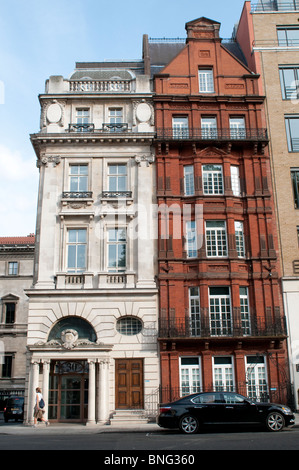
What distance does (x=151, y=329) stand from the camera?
82.2 feet

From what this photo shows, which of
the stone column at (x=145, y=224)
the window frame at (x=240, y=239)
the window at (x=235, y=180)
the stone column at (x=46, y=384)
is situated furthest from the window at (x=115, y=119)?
the stone column at (x=46, y=384)

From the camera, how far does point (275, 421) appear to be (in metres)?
17.3

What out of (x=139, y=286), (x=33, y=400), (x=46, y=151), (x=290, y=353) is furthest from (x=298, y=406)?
(x=46, y=151)

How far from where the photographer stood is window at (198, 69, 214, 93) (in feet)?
98.5

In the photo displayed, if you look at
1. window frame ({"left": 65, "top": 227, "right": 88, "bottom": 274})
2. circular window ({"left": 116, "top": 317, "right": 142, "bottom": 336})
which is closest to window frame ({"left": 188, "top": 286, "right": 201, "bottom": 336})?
circular window ({"left": 116, "top": 317, "right": 142, "bottom": 336})

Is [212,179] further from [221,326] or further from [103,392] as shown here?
[103,392]

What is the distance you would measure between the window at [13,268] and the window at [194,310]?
2942cm

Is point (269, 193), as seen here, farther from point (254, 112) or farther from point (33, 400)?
point (33, 400)

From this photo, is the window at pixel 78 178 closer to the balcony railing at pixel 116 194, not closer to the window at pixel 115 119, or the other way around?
the balcony railing at pixel 116 194

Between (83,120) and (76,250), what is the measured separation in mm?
8027

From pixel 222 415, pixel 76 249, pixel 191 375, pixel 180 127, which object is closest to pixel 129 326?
pixel 191 375

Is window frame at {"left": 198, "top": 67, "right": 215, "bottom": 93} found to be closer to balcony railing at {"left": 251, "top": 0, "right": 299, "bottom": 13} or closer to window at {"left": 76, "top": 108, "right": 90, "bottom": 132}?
balcony railing at {"left": 251, "top": 0, "right": 299, "bottom": 13}

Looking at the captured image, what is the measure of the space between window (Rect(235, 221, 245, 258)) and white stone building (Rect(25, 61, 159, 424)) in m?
4.72

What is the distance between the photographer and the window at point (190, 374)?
24.5 m
